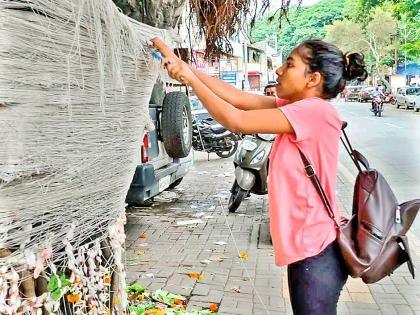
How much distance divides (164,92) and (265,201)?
7.42 ft

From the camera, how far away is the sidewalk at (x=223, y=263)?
12.7 ft

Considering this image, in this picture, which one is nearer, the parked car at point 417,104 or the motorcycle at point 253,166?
the motorcycle at point 253,166

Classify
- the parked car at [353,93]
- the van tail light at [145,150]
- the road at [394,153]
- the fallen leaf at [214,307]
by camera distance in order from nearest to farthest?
the fallen leaf at [214,307] < the van tail light at [145,150] < the road at [394,153] < the parked car at [353,93]

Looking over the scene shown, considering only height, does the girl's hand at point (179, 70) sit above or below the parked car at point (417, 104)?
above

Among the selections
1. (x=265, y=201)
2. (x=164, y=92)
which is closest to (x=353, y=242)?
(x=164, y=92)

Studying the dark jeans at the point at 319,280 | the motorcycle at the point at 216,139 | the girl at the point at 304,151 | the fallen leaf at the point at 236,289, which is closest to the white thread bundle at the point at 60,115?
the girl at the point at 304,151

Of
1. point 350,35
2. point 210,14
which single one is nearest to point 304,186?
point 210,14

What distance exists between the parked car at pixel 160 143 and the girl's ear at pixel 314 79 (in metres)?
3.93

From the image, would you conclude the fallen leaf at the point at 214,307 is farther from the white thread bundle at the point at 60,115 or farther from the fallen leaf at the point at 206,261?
the white thread bundle at the point at 60,115

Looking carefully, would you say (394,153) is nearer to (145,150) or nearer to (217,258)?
(145,150)

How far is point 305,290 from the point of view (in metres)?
2.03

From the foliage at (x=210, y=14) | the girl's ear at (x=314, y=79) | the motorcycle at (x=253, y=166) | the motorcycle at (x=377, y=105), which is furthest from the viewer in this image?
the motorcycle at (x=377, y=105)

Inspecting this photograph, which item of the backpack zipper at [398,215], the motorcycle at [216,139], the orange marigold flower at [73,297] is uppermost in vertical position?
the backpack zipper at [398,215]

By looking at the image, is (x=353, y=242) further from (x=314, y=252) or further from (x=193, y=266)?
(x=193, y=266)
